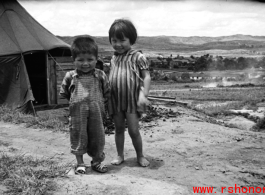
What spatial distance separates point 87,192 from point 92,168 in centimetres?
81

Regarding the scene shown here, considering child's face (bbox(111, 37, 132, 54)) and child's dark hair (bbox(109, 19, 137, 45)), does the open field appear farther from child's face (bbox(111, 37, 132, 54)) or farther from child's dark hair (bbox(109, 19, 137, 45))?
child's dark hair (bbox(109, 19, 137, 45))

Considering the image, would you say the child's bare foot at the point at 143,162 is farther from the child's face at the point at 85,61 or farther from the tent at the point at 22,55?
the tent at the point at 22,55

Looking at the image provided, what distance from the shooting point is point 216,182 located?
2.89m

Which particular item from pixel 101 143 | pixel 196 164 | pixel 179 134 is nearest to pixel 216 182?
pixel 196 164

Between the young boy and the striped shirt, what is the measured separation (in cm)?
13

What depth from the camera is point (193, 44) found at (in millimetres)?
85750

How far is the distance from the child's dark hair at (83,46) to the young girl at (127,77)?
27cm

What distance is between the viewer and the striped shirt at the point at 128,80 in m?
3.16

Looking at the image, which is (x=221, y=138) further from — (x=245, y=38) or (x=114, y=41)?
(x=245, y=38)

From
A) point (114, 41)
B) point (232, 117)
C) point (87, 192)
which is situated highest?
point (114, 41)

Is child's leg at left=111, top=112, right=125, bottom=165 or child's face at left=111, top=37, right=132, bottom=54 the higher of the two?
child's face at left=111, top=37, right=132, bottom=54

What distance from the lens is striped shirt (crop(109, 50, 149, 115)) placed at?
3162mm

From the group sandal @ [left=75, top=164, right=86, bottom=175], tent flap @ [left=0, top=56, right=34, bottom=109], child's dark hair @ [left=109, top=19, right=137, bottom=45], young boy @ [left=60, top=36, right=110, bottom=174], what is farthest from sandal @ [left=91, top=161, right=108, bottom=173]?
tent flap @ [left=0, top=56, right=34, bottom=109]

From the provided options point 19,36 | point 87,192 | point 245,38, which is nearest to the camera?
point 87,192
